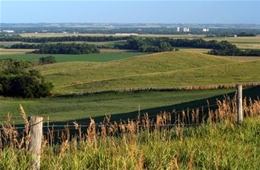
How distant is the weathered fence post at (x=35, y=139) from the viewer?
653cm

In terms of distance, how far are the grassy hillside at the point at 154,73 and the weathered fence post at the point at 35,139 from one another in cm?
5168

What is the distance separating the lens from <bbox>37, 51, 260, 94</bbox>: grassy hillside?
61562 mm

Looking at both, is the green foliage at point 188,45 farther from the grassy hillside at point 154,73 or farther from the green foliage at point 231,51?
the grassy hillside at point 154,73

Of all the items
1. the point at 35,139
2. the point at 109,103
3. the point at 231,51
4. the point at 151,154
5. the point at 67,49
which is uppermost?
the point at 35,139

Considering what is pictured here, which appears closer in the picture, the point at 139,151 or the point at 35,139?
the point at 35,139

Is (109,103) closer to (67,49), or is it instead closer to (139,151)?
(139,151)

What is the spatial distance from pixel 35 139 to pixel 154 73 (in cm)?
6626

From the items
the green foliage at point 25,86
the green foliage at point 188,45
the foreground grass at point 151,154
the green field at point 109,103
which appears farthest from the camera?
the green foliage at point 188,45

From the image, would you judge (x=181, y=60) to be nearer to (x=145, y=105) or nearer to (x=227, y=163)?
(x=145, y=105)

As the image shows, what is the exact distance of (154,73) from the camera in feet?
239

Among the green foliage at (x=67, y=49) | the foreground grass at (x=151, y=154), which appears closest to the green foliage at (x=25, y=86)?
the foreground grass at (x=151, y=154)

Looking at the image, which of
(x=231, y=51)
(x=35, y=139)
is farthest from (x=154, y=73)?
(x=35, y=139)

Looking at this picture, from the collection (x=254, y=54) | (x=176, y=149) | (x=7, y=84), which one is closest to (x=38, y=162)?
(x=176, y=149)

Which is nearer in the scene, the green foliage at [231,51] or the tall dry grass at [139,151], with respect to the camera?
the tall dry grass at [139,151]
